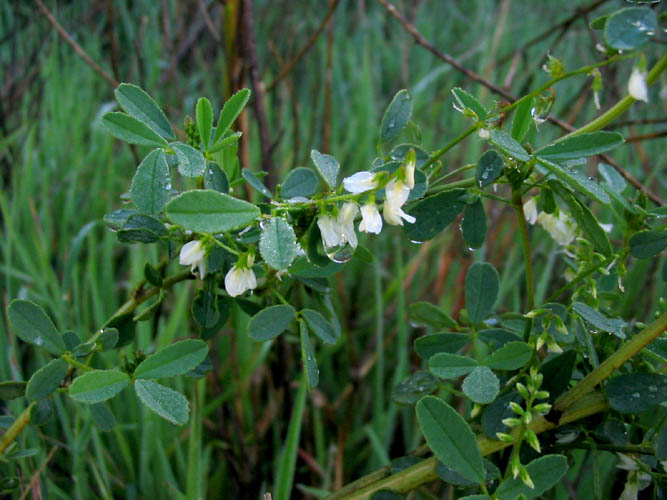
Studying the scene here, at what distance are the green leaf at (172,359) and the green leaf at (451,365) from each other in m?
0.21

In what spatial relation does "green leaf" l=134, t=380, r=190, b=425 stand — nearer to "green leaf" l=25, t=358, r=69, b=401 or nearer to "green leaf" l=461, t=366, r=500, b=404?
"green leaf" l=25, t=358, r=69, b=401

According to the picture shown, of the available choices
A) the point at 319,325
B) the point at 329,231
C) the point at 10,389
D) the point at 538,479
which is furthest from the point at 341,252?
the point at 10,389

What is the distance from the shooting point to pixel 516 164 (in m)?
0.54

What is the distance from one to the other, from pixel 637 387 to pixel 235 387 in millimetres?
604

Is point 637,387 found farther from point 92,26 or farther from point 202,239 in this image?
point 92,26

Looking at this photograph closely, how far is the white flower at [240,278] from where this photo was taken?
506 mm

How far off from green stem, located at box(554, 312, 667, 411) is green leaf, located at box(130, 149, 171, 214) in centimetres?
38

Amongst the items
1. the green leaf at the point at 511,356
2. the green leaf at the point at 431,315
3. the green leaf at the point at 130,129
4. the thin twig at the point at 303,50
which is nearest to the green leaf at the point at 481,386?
the green leaf at the point at 511,356

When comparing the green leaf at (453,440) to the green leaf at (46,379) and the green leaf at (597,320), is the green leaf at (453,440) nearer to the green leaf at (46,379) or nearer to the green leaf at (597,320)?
the green leaf at (597,320)

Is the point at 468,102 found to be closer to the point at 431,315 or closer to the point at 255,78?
the point at 431,315

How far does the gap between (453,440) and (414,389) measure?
0.14 metres

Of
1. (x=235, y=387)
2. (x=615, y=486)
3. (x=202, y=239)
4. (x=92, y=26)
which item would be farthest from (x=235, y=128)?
(x=92, y=26)

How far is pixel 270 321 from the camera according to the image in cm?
58

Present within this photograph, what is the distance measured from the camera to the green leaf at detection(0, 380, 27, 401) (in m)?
0.60
